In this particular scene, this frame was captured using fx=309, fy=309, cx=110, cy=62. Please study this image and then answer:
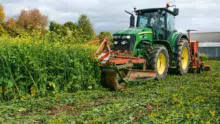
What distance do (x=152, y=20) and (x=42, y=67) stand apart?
5.42 m

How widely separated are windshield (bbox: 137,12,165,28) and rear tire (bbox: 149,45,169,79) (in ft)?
3.76

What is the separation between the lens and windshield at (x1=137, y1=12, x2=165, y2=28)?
37.8ft

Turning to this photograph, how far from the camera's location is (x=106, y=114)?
5496mm

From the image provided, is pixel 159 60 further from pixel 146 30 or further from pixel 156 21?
pixel 156 21

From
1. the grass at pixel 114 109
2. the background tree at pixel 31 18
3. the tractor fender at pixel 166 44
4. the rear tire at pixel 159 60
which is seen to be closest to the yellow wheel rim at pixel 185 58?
the tractor fender at pixel 166 44

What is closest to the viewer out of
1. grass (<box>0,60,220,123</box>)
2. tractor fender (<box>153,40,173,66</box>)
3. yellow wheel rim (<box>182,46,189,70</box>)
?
grass (<box>0,60,220,123</box>)

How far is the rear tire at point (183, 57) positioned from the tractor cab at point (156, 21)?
920 millimetres

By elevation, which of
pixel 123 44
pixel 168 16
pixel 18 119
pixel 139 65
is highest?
pixel 168 16

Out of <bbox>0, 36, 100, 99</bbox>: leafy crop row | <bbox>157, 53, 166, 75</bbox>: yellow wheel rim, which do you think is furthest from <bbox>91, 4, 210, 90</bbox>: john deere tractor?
<bbox>0, 36, 100, 99</bbox>: leafy crop row

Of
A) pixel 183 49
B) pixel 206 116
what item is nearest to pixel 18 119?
pixel 206 116

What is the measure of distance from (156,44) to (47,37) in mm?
4241

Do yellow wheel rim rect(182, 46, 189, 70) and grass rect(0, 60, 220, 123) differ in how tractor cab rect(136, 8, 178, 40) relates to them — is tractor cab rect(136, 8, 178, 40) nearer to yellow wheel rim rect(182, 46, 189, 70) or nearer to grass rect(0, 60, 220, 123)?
yellow wheel rim rect(182, 46, 189, 70)

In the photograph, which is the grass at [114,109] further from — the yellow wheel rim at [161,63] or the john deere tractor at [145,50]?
the yellow wheel rim at [161,63]

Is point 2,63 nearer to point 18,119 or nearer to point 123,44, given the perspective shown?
point 18,119
